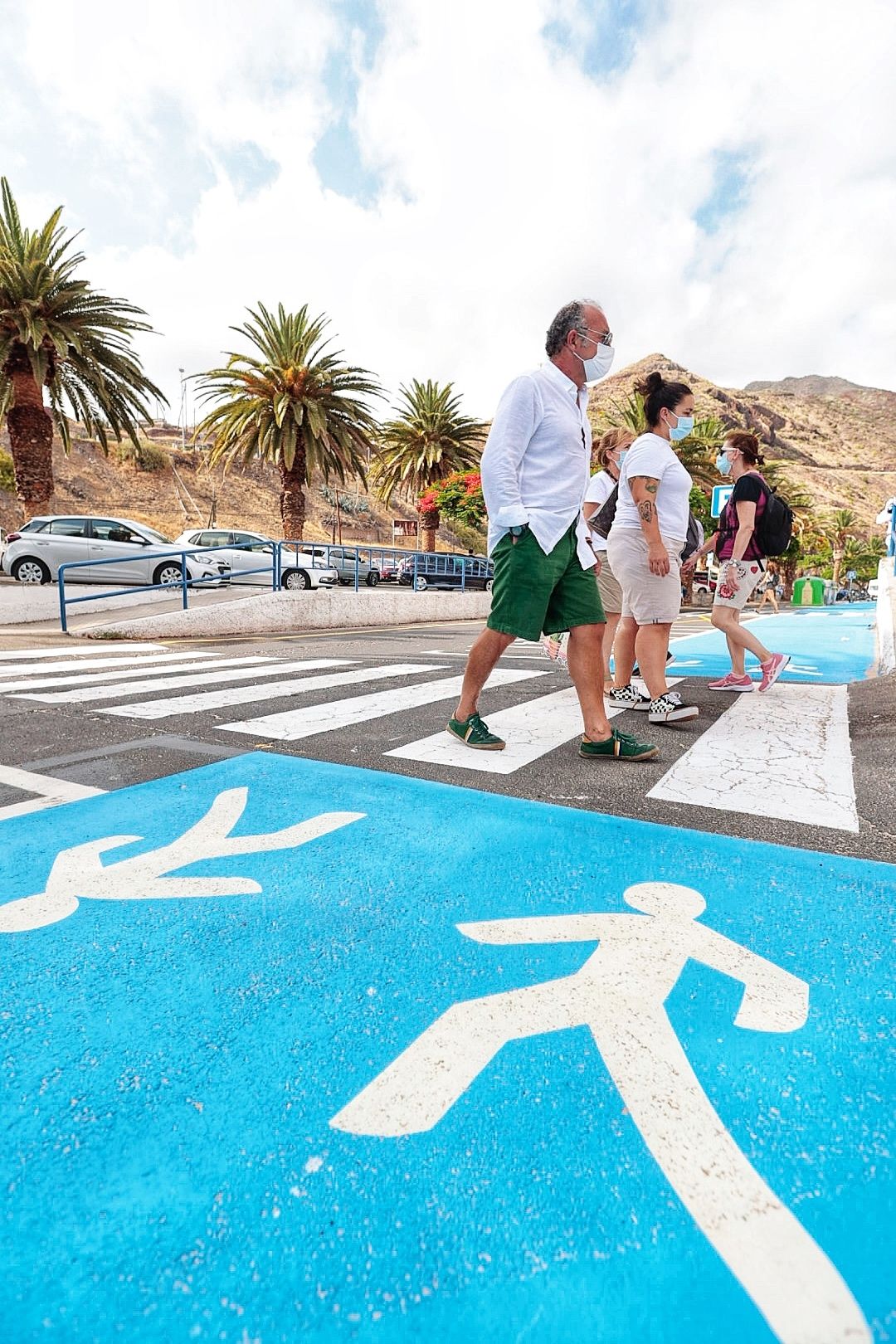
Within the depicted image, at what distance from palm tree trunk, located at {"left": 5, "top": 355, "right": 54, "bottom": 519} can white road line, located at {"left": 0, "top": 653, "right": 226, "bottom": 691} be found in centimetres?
1134

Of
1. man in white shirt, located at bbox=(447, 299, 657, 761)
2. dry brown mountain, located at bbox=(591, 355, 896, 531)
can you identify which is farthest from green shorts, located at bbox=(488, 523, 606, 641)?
dry brown mountain, located at bbox=(591, 355, 896, 531)

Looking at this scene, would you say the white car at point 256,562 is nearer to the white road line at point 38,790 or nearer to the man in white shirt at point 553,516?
the white road line at point 38,790

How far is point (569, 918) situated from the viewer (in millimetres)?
1754

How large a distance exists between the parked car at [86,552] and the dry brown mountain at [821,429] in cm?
11815

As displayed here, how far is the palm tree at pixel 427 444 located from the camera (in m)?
30.6

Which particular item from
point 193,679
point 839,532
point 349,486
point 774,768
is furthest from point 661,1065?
point 839,532

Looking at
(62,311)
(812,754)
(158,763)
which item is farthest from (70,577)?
(812,754)

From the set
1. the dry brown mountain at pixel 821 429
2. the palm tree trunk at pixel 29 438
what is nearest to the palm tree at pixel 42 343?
the palm tree trunk at pixel 29 438

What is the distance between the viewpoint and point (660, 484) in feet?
13.2

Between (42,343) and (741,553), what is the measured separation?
16674mm

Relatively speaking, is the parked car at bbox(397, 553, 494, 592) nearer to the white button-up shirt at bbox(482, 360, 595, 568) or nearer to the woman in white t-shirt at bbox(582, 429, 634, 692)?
the woman in white t-shirt at bbox(582, 429, 634, 692)

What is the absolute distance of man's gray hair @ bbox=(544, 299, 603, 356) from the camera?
125 inches

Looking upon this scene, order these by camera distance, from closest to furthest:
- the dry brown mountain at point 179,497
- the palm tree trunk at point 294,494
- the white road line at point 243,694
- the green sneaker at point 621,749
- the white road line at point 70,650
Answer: the green sneaker at point 621,749, the white road line at point 243,694, the white road line at point 70,650, the palm tree trunk at point 294,494, the dry brown mountain at point 179,497

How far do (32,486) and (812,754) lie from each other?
1767cm
